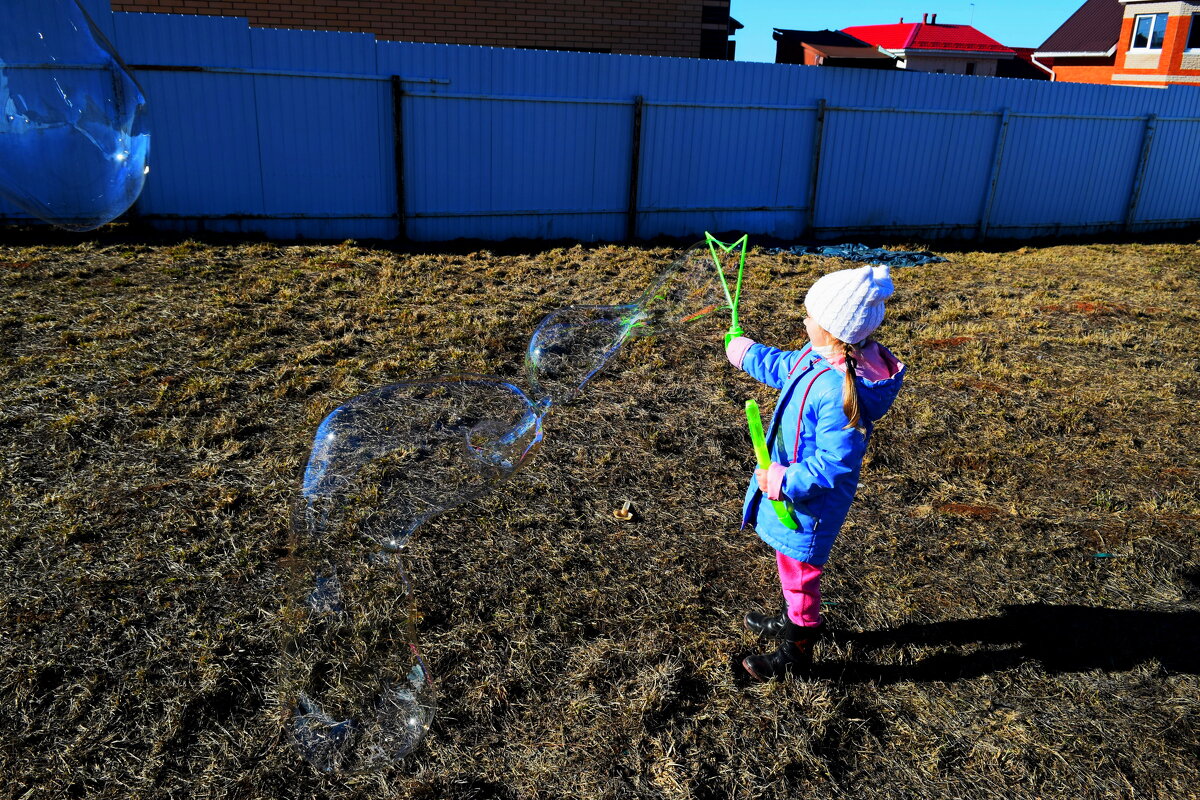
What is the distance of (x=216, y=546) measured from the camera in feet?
11.5

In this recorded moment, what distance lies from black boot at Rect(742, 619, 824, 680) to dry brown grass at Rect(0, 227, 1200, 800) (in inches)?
3.4

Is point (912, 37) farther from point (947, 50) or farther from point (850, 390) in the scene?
point (850, 390)

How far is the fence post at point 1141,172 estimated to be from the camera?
41.5 feet

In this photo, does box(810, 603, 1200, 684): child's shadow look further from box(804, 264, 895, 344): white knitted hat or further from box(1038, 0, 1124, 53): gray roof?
box(1038, 0, 1124, 53): gray roof

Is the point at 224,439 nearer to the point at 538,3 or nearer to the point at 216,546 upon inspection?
the point at 216,546

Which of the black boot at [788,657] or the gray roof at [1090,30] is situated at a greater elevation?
the gray roof at [1090,30]

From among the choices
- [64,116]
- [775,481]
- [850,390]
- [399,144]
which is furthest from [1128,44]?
[64,116]

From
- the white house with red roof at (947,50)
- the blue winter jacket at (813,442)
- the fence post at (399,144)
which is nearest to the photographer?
the blue winter jacket at (813,442)

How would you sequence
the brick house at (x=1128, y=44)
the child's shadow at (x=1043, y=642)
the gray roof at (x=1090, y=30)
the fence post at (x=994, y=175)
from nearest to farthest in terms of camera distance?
the child's shadow at (x=1043, y=642)
the fence post at (x=994, y=175)
the brick house at (x=1128, y=44)
the gray roof at (x=1090, y=30)

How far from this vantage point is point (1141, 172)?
42.2ft

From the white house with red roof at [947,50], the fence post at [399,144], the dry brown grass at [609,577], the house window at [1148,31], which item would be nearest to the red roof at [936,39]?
the white house with red roof at [947,50]

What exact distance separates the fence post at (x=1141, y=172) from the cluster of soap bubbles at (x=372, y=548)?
13.1 meters

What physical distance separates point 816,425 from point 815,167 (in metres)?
9.13

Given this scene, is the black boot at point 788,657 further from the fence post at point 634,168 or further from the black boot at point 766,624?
the fence post at point 634,168
